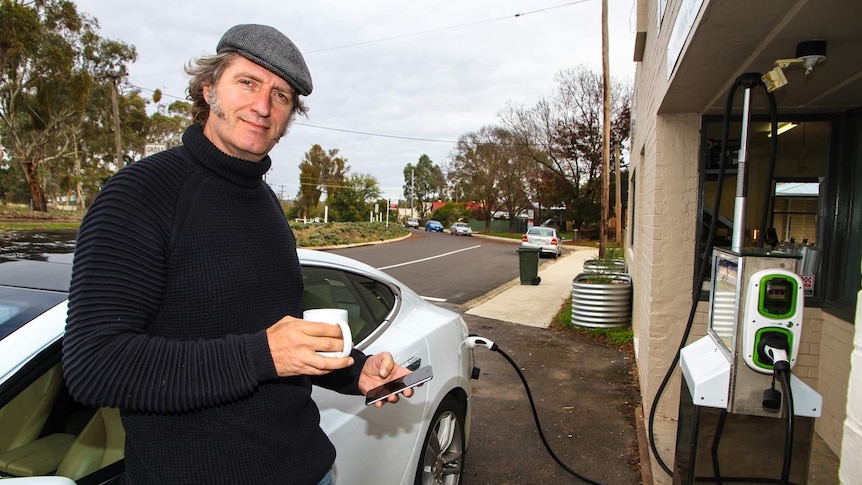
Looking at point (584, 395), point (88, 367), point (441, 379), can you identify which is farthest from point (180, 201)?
point (584, 395)

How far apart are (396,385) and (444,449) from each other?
5.22 feet

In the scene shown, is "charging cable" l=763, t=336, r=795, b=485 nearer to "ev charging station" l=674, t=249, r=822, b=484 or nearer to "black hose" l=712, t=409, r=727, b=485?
"ev charging station" l=674, t=249, r=822, b=484

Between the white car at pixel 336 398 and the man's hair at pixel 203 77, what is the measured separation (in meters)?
0.73

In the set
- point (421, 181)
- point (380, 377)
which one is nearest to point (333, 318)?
point (380, 377)

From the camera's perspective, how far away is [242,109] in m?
1.46

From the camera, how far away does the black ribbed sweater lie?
1120 mm

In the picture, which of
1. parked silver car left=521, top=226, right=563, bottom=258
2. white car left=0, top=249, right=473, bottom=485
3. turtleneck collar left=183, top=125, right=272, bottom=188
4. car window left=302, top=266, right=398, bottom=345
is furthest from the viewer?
parked silver car left=521, top=226, right=563, bottom=258

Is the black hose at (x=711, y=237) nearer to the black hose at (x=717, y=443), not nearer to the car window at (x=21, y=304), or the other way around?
the black hose at (x=717, y=443)

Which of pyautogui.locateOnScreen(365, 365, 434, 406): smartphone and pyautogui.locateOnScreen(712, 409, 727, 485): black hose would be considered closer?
pyautogui.locateOnScreen(365, 365, 434, 406): smartphone

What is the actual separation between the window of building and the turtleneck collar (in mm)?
3431

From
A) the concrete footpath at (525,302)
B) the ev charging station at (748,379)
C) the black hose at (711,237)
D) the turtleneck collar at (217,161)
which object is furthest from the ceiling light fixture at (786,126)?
the concrete footpath at (525,302)

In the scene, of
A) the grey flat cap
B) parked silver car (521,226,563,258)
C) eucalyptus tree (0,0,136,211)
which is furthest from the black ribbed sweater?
eucalyptus tree (0,0,136,211)

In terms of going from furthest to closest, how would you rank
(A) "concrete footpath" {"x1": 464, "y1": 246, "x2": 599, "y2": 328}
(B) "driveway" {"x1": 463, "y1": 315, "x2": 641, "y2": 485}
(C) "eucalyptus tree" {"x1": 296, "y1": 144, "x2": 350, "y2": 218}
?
1. (C) "eucalyptus tree" {"x1": 296, "y1": 144, "x2": 350, "y2": 218}
2. (A) "concrete footpath" {"x1": 464, "y1": 246, "x2": 599, "y2": 328}
3. (B) "driveway" {"x1": 463, "y1": 315, "x2": 641, "y2": 485}

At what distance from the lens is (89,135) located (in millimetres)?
38500
